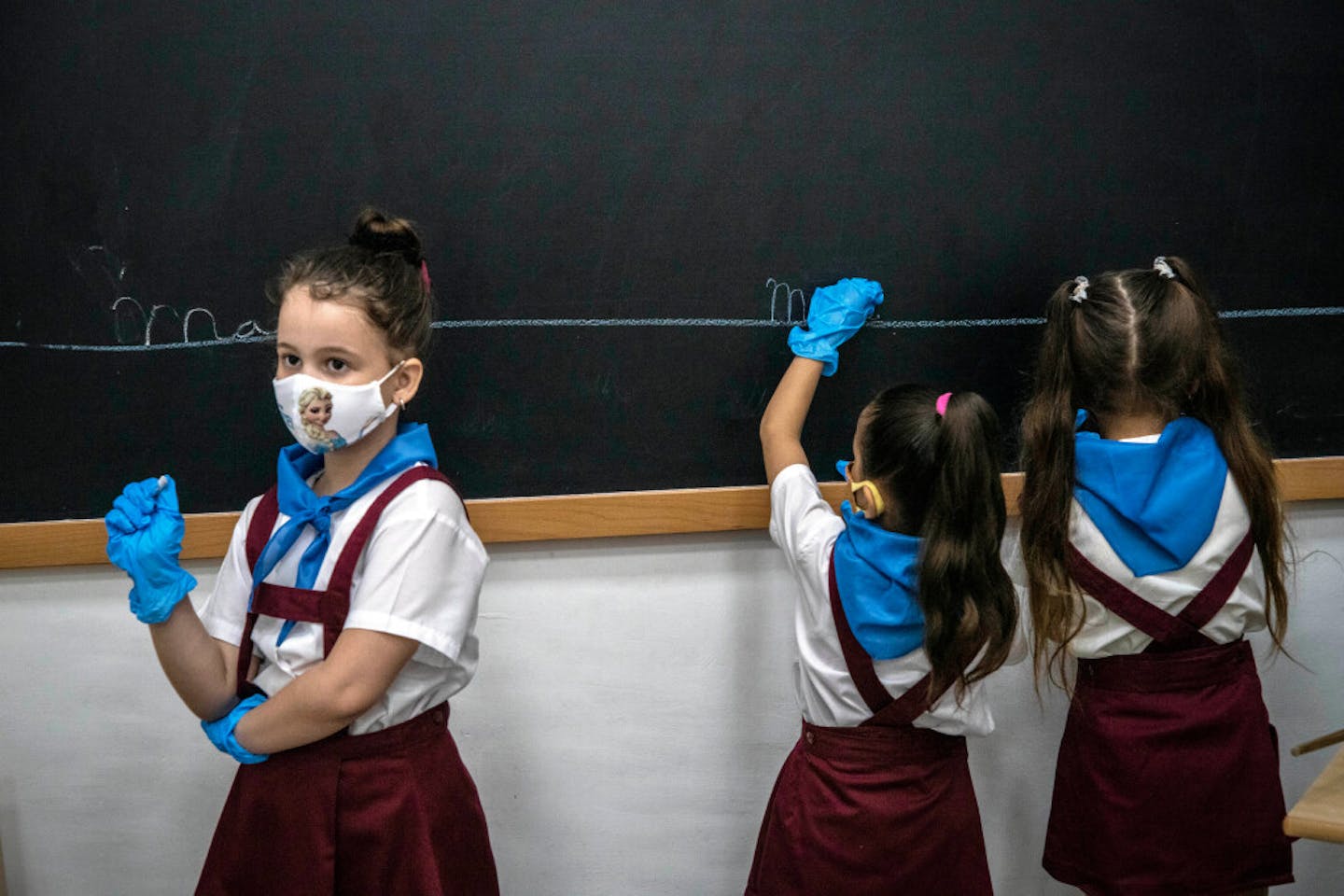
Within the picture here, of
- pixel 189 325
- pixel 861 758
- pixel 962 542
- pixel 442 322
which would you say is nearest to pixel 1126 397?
pixel 962 542

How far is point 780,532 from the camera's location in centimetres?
170

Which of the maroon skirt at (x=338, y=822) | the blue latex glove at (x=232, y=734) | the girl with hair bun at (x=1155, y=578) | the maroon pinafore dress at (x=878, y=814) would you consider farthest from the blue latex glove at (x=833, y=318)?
the blue latex glove at (x=232, y=734)

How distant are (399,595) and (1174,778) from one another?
1.10 metres

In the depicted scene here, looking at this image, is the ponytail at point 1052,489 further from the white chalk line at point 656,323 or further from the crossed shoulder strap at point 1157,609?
the white chalk line at point 656,323

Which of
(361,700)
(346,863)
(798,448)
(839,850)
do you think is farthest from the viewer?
(798,448)

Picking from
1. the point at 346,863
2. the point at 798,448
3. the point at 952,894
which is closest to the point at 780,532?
the point at 798,448

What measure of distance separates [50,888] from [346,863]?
809mm

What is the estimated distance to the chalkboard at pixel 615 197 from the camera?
177cm

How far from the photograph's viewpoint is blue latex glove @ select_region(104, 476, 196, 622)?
4.48ft

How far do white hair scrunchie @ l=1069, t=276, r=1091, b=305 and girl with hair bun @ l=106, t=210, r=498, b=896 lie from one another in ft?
2.93

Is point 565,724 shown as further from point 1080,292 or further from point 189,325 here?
point 1080,292

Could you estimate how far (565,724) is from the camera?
202cm

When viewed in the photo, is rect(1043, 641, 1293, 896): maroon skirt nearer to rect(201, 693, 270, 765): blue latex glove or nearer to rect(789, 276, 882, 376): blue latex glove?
rect(789, 276, 882, 376): blue latex glove

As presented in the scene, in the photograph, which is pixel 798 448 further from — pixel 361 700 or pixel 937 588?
pixel 361 700
